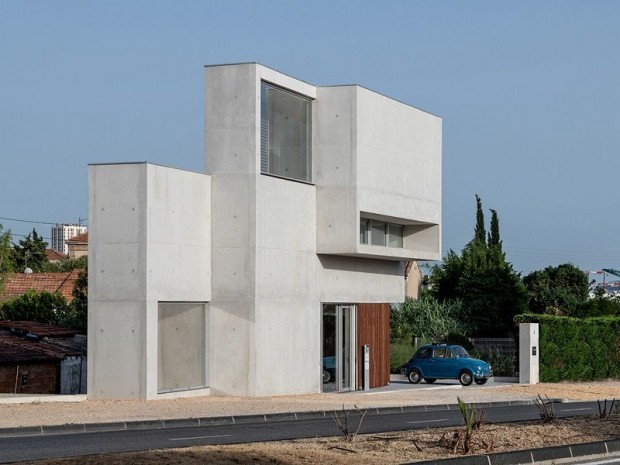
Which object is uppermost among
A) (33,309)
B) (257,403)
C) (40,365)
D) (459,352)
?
(33,309)

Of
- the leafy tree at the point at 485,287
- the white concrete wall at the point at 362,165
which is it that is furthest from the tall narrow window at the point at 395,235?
the leafy tree at the point at 485,287

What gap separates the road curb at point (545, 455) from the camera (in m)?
16.2

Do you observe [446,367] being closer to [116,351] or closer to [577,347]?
[577,347]

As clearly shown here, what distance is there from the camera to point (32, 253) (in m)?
134

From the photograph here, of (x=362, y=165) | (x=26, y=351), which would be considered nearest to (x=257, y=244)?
(x=362, y=165)

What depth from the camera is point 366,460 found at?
53.6 feet

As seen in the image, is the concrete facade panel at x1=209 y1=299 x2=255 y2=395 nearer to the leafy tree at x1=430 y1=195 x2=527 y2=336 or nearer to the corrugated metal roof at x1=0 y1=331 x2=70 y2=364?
the corrugated metal roof at x1=0 y1=331 x2=70 y2=364

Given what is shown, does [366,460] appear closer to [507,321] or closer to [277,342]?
[277,342]

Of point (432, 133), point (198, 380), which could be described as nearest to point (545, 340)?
point (432, 133)

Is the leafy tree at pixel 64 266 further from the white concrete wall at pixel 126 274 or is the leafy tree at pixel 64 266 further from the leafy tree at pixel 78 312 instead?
the white concrete wall at pixel 126 274

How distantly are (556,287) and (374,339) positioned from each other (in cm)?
5174

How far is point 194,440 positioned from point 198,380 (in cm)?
1317

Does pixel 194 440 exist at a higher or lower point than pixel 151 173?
lower

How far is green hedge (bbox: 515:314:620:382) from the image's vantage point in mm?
46938
